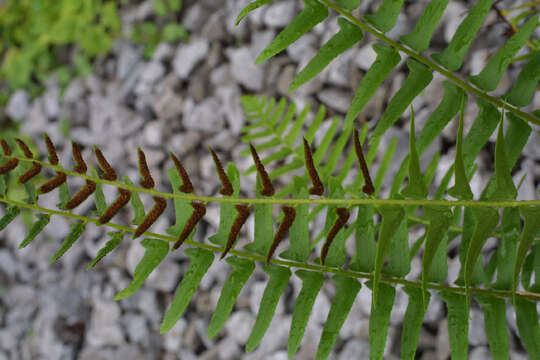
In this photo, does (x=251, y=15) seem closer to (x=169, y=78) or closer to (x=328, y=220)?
(x=169, y=78)

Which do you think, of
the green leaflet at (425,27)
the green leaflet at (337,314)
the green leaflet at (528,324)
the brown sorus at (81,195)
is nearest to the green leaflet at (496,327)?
the green leaflet at (528,324)

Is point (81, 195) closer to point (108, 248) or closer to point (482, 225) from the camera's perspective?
point (108, 248)

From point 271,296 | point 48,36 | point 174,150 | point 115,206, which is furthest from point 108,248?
point 48,36

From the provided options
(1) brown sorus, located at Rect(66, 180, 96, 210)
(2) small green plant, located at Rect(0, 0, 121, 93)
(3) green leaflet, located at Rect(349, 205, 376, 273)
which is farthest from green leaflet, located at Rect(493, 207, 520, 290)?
(2) small green plant, located at Rect(0, 0, 121, 93)

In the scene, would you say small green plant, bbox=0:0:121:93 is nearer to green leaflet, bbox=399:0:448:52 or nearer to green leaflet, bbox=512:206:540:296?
green leaflet, bbox=399:0:448:52

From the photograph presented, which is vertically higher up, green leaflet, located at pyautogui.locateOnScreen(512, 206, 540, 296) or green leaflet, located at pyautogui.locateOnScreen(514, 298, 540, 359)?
green leaflet, located at pyautogui.locateOnScreen(512, 206, 540, 296)

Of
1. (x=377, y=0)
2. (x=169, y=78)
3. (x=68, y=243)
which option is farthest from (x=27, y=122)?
(x=68, y=243)

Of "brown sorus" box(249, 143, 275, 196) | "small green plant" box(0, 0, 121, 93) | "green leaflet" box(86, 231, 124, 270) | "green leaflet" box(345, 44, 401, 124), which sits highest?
"small green plant" box(0, 0, 121, 93)
